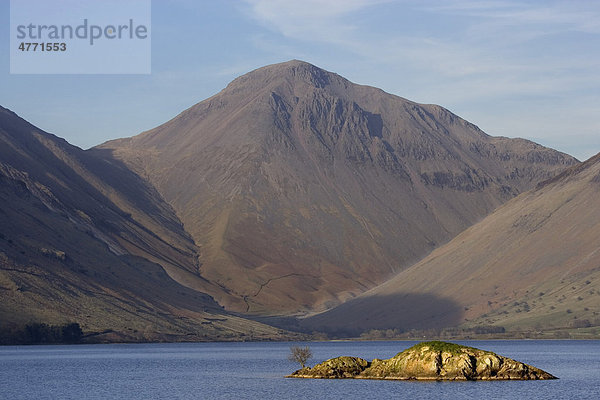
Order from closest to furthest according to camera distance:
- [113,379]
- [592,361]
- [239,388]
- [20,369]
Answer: [239,388], [113,379], [20,369], [592,361]

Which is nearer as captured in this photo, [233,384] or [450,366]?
[450,366]

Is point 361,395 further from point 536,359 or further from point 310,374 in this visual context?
point 536,359

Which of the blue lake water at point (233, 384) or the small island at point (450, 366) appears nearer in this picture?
the blue lake water at point (233, 384)

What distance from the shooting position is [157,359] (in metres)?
198

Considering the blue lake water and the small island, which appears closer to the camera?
the blue lake water

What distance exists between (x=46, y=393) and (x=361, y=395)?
127 feet

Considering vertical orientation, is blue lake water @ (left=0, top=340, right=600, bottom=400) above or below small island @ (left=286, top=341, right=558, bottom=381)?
below

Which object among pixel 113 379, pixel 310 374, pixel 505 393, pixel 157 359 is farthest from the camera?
pixel 157 359

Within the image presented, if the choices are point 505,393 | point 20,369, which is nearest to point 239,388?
point 505,393

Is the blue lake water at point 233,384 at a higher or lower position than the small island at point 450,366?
lower

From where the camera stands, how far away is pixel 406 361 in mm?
117625

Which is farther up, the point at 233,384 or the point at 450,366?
the point at 450,366

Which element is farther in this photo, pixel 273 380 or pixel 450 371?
pixel 273 380

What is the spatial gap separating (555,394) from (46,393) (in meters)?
58.8
